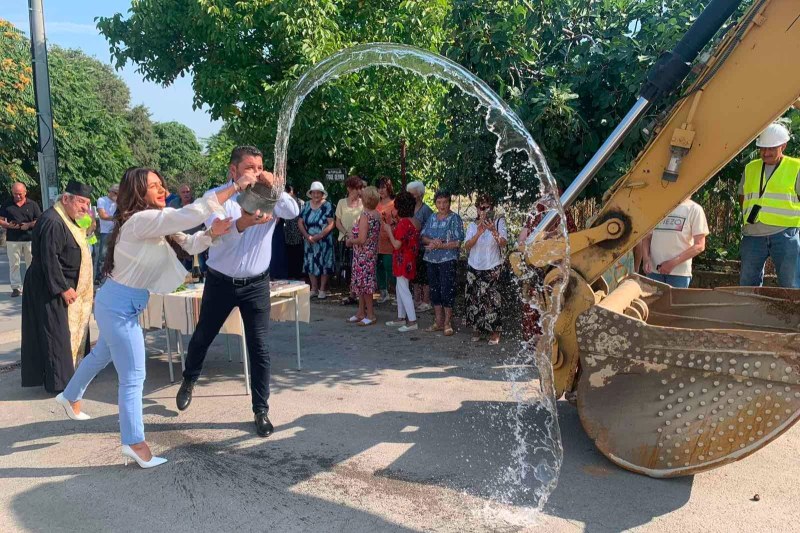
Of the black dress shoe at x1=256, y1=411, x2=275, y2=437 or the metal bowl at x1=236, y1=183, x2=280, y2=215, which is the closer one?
the metal bowl at x1=236, y1=183, x2=280, y2=215

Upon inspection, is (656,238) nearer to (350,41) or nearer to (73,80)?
(350,41)

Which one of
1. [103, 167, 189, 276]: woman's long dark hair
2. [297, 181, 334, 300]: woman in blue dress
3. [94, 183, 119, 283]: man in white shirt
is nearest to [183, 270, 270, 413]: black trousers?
[103, 167, 189, 276]: woman's long dark hair

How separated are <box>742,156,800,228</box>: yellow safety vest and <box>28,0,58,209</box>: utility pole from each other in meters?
8.49

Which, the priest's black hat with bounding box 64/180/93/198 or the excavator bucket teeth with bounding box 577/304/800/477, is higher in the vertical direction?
the priest's black hat with bounding box 64/180/93/198

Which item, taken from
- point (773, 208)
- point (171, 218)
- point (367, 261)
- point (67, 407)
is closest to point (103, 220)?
point (367, 261)

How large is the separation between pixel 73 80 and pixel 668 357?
25.3 m

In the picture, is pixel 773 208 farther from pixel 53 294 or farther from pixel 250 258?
pixel 53 294

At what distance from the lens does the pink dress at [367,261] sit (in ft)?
26.3

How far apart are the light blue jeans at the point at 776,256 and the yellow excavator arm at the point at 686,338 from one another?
2.47m

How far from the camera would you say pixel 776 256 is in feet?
18.8

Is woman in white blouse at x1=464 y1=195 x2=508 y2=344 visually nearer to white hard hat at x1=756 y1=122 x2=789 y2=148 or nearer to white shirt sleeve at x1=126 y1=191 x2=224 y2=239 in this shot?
white hard hat at x1=756 y1=122 x2=789 y2=148

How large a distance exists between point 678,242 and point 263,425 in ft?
12.2

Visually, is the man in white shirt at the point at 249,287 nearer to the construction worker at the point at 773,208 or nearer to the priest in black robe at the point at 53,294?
the priest in black robe at the point at 53,294

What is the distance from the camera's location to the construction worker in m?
5.47
